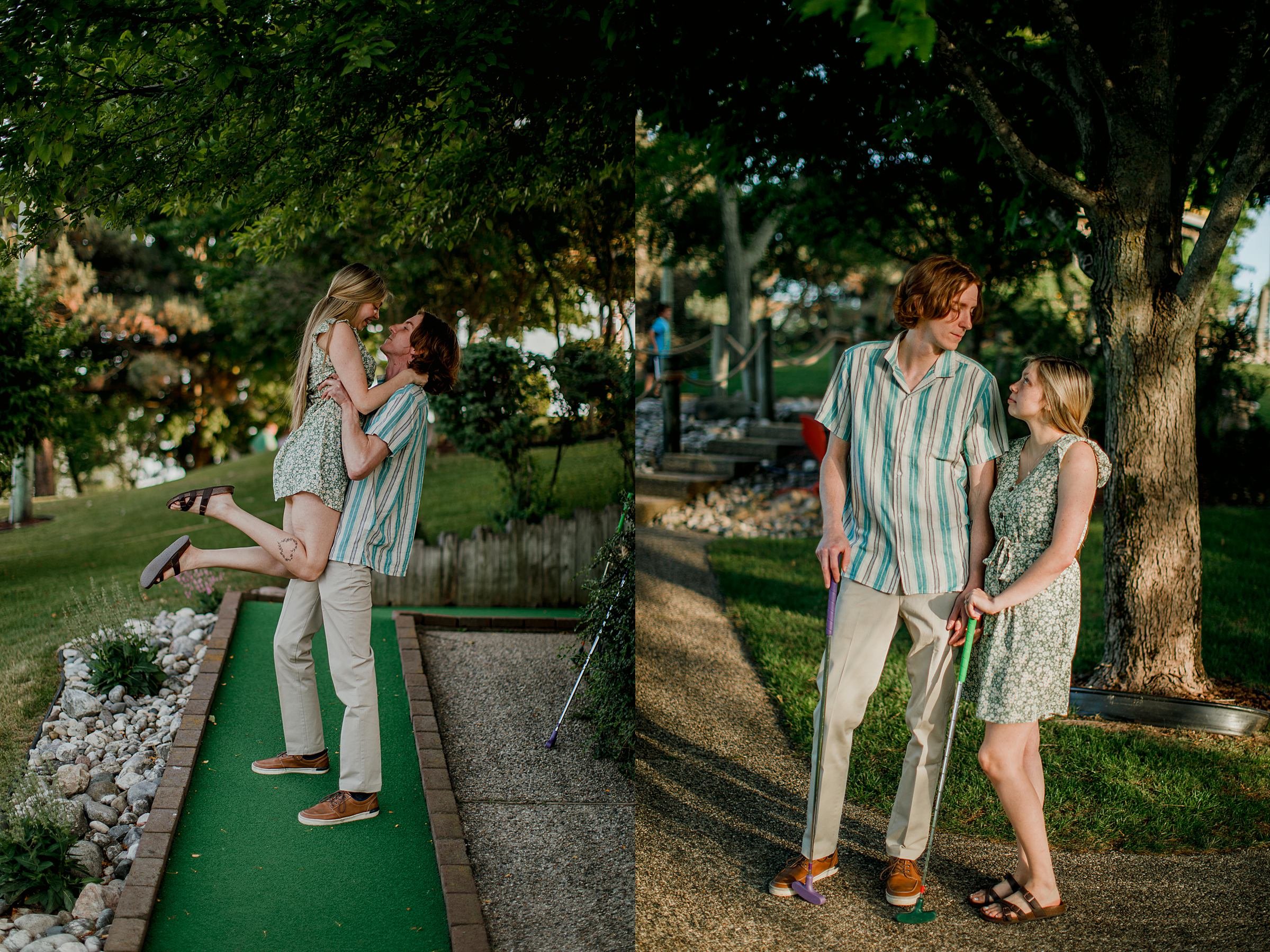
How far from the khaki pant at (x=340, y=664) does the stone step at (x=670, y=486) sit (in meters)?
8.16

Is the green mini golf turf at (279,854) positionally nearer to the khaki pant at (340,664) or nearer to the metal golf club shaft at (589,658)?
the khaki pant at (340,664)

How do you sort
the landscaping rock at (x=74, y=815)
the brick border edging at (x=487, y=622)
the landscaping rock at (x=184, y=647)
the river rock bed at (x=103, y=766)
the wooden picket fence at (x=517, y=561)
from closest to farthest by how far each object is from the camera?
the river rock bed at (x=103, y=766) → the landscaping rock at (x=74, y=815) → the landscaping rock at (x=184, y=647) → the brick border edging at (x=487, y=622) → the wooden picket fence at (x=517, y=561)

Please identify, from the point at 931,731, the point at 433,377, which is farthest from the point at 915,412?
the point at 433,377

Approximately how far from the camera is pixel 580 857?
3520mm

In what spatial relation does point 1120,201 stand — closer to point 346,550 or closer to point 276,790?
point 346,550

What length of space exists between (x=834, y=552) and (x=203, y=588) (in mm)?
2295

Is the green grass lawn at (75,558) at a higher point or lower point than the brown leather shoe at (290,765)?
higher

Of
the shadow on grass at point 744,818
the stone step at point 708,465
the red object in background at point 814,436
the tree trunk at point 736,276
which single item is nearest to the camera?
the shadow on grass at point 744,818

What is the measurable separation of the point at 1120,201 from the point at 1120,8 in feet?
4.07

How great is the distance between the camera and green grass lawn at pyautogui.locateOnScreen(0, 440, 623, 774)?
3301 millimetres

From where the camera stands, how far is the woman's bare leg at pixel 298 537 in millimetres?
3418

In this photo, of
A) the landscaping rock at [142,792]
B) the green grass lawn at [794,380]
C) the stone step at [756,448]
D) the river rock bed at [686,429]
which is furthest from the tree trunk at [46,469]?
the green grass lawn at [794,380]

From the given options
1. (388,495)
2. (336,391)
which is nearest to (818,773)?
(388,495)

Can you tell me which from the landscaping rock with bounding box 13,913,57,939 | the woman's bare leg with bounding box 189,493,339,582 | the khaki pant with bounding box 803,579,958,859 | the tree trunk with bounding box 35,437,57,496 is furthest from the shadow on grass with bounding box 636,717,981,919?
the tree trunk with bounding box 35,437,57,496
